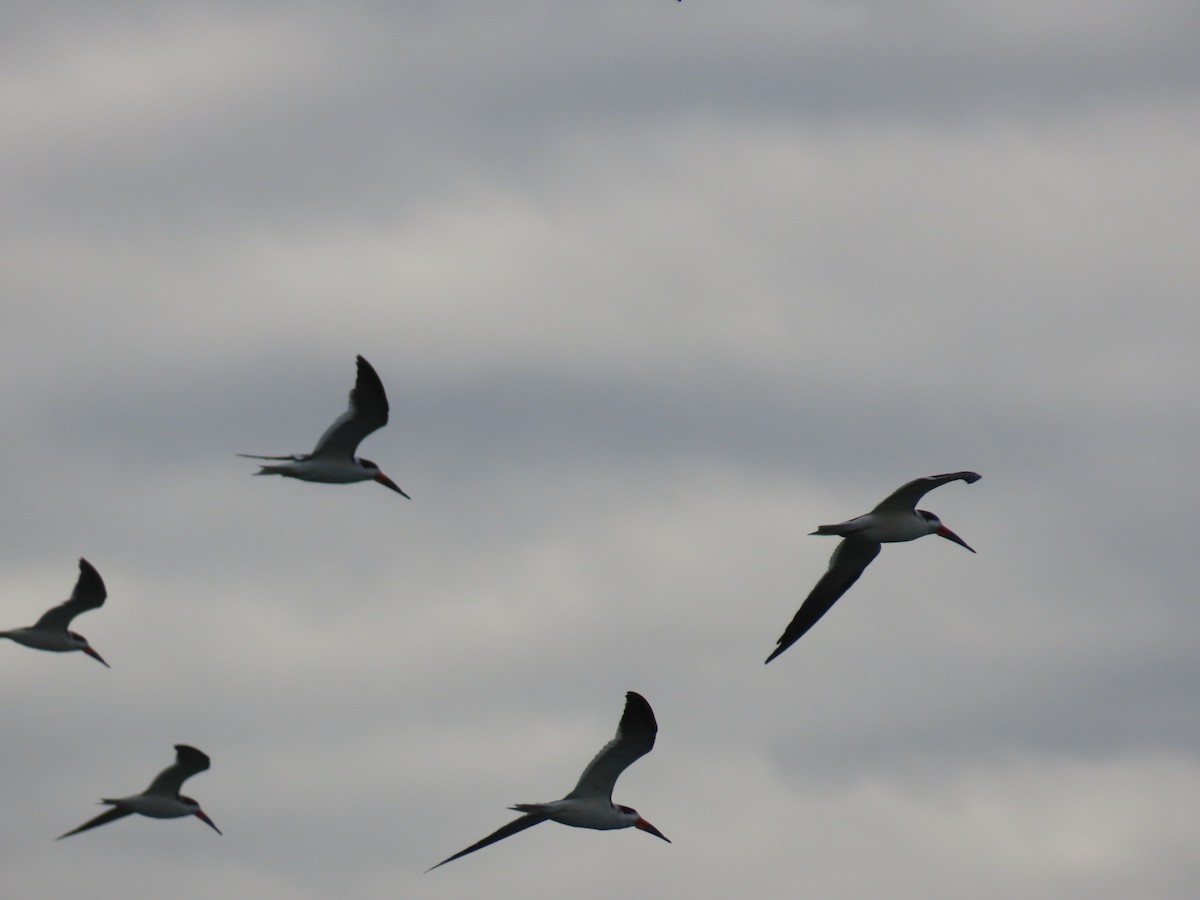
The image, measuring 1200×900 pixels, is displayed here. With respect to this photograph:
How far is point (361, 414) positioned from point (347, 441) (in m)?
0.66

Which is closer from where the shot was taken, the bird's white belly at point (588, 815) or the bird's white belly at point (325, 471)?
the bird's white belly at point (588, 815)

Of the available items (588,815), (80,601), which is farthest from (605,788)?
(80,601)

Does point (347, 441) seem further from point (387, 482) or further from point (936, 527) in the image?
point (936, 527)

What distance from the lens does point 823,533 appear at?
27.4m

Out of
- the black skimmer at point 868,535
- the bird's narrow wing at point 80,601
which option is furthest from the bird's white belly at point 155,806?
the black skimmer at point 868,535

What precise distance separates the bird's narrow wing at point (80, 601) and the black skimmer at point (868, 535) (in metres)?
10.4

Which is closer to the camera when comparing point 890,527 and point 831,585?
point 890,527

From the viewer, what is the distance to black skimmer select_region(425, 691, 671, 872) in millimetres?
25500

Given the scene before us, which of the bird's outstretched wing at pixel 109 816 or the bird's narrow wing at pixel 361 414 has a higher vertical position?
the bird's narrow wing at pixel 361 414

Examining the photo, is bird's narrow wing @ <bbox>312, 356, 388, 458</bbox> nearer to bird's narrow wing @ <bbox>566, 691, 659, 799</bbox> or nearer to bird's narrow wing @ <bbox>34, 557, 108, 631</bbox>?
bird's narrow wing @ <bbox>34, 557, 108, 631</bbox>

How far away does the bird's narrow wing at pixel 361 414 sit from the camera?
2947 cm

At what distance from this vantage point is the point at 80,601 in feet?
104

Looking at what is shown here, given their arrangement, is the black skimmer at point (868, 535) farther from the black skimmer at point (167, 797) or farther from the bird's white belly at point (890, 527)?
the black skimmer at point (167, 797)

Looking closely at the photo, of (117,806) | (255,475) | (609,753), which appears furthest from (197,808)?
(609,753)
